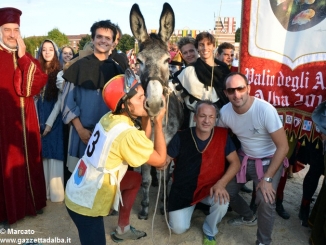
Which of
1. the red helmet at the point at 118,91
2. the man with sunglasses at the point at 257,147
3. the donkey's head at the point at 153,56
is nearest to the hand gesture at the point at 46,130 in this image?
the donkey's head at the point at 153,56

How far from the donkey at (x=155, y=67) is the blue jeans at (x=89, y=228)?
3.53ft

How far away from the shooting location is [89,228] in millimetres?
2559

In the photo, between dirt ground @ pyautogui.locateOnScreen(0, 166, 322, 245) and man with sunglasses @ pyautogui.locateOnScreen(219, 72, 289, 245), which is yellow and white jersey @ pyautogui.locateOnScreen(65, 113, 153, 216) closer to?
dirt ground @ pyautogui.locateOnScreen(0, 166, 322, 245)

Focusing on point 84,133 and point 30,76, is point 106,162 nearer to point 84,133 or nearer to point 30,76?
point 84,133

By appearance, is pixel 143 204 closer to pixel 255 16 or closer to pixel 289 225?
pixel 289 225

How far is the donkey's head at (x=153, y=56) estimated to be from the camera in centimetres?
307

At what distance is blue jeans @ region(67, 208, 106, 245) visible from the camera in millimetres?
2543

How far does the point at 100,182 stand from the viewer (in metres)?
2.46

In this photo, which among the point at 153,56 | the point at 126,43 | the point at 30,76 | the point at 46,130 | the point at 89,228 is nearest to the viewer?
the point at 89,228

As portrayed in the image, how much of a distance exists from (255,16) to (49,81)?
294 centimetres

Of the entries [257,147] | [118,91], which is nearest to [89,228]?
[118,91]

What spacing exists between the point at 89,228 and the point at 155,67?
185 centimetres

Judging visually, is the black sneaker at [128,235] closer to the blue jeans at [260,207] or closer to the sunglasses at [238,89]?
the blue jeans at [260,207]

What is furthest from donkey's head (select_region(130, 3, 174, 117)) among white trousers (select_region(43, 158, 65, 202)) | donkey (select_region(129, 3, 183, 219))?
white trousers (select_region(43, 158, 65, 202))
